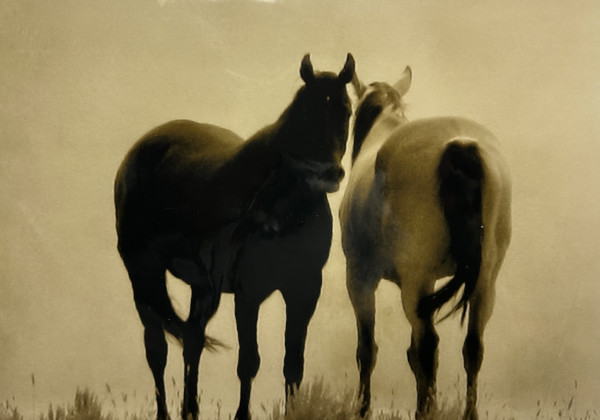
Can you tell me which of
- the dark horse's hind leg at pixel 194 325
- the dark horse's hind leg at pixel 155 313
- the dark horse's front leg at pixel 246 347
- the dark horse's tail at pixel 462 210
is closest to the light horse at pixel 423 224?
the dark horse's tail at pixel 462 210

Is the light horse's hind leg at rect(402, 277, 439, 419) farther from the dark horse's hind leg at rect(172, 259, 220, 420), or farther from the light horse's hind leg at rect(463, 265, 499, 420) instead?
the dark horse's hind leg at rect(172, 259, 220, 420)

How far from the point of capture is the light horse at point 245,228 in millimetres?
1971

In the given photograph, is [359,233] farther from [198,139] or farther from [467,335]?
[198,139]

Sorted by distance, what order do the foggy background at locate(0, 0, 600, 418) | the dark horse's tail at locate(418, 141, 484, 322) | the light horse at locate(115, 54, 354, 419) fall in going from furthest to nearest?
the foggy background at locate(0, 0, 600, 418) < the light horse at locate(115, 54, 354, 419) < the dark horse's tail at locate(418, 141, 484, 322)

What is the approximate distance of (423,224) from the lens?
1892 mm

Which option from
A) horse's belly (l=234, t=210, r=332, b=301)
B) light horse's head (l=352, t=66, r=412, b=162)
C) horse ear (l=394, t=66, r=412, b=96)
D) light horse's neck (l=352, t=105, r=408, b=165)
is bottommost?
horse's belly (l=234, t=210, r=332, b=301)

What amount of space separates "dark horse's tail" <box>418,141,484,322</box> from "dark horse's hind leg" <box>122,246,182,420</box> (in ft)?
2.39

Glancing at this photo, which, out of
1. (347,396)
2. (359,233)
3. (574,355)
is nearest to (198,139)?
(359,233)

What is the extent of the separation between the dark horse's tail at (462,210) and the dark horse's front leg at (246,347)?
1.61 feet

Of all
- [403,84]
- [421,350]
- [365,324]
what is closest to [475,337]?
[421,350]

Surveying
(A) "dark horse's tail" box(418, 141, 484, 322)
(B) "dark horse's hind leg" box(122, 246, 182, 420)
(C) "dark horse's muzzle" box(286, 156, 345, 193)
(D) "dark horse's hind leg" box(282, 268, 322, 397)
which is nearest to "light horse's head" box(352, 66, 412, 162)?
(C) "dark horse's muzzle" box(286, 156, 345, 193)

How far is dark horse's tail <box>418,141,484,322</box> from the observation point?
1.87 meters

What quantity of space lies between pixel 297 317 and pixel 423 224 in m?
0.43

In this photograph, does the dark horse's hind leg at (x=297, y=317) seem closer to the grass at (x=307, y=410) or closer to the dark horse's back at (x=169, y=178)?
the grass at (x=307, y=410)
